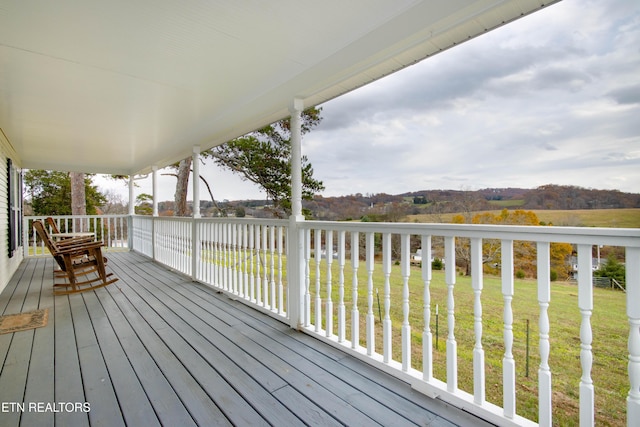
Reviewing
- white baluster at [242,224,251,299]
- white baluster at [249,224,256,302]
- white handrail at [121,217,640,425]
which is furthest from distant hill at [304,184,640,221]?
white baluster at [242,224,251,299]

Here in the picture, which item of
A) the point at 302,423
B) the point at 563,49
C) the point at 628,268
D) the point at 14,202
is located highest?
the point at 563,49

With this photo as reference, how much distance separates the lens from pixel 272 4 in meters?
1.83

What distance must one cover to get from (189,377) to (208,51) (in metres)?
2.32

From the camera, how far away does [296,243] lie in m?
2.88

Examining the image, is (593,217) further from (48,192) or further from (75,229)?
(48,192)

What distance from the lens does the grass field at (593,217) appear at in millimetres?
1284

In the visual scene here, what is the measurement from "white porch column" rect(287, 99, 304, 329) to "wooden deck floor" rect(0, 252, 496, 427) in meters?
0.20

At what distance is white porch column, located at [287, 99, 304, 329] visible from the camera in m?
2.88

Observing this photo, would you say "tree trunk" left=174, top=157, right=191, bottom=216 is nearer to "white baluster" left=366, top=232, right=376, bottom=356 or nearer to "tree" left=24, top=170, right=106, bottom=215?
"tree" left=24, top=170, right=106, bottom=215

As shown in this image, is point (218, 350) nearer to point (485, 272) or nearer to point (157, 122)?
point (485, 272)

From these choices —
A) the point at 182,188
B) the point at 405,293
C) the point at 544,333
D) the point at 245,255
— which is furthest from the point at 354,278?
the point at 182,188

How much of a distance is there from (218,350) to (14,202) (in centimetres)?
589

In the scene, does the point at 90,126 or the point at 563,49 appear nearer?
the point at 563,49

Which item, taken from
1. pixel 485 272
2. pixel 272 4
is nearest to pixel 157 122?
pixel 272 4
